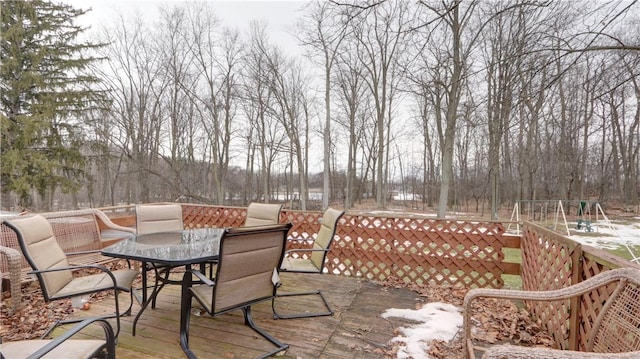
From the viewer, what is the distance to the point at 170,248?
2590 mm

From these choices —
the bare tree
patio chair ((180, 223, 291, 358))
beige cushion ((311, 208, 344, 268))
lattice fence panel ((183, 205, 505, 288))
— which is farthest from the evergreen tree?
beige cushion ((311, 208, 344, 268))

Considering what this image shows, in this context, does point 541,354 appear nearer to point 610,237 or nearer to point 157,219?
point 157,219

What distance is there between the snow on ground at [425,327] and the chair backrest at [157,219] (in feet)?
9.16

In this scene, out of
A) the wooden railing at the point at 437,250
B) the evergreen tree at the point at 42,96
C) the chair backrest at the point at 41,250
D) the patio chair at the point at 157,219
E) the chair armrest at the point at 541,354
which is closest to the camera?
the chair armrest at the point at 541,354

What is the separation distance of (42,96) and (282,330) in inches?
458

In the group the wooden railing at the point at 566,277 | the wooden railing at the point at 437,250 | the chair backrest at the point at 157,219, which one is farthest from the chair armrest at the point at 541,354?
the chair backrest at the point at 157,219

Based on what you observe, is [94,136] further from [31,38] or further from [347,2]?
[347,2]

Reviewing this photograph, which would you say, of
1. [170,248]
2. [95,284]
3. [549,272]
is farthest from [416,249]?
[95,284]

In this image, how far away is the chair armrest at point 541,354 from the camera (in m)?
1.04

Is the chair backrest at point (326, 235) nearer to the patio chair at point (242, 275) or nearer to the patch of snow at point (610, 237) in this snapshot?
the patio chair at point (242, 275)

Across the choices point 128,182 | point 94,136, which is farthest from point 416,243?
point 128,182

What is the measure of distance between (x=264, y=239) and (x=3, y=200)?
1232cm

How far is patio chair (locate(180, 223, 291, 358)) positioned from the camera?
196 cm

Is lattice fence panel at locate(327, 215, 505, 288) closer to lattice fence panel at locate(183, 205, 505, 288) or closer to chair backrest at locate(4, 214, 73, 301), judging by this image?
lattice fence panel at locate(183, 205, 505, 288)
